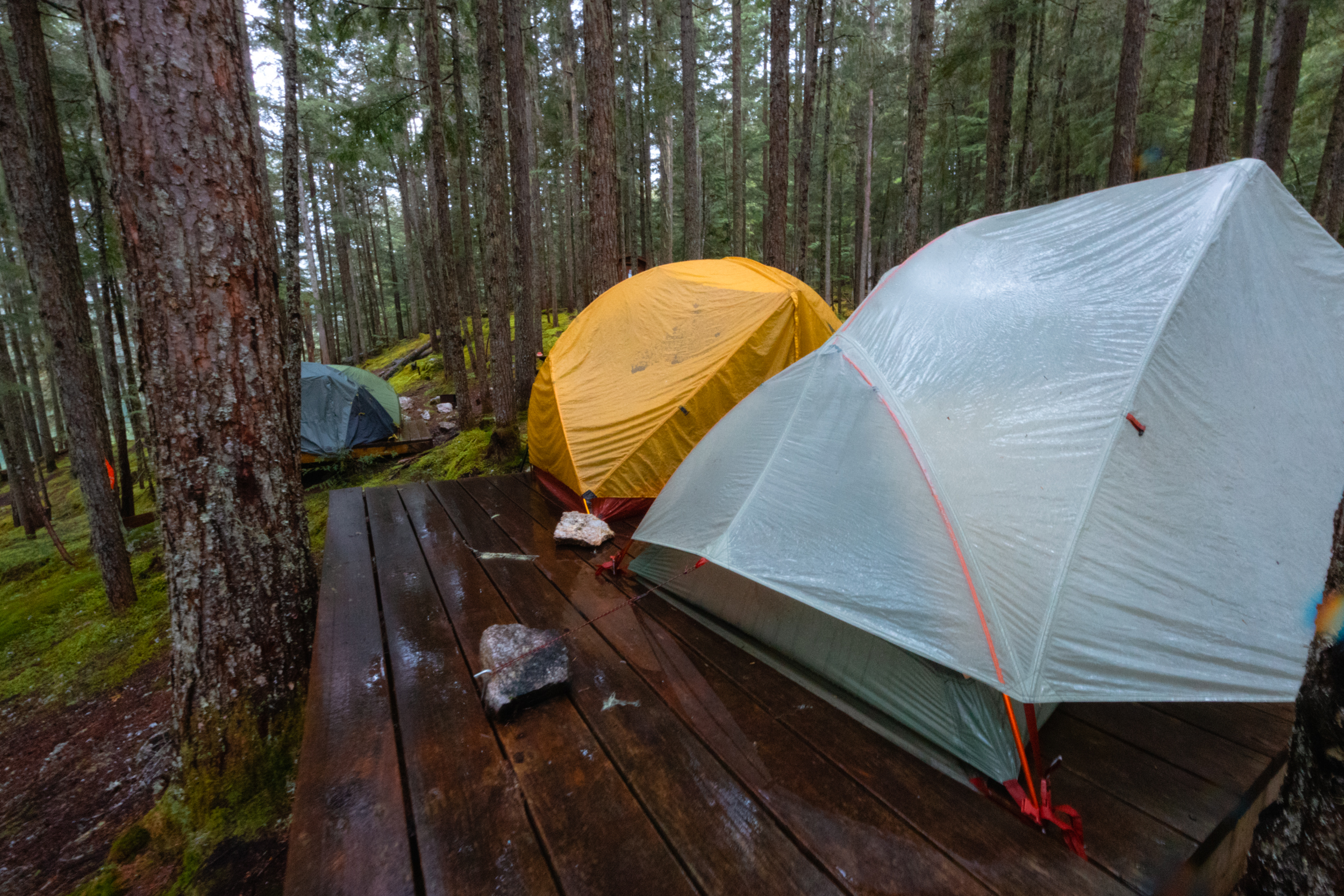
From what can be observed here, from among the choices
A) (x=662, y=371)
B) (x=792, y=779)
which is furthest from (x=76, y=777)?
(x=792, y=779)

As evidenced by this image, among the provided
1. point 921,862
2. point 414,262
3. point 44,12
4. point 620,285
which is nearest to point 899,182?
point 414,262

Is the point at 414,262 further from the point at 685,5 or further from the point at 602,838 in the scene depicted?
the point at 602,838

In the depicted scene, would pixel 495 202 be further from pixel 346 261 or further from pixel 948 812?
pixel 346 261

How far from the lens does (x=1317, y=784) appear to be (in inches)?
42.8

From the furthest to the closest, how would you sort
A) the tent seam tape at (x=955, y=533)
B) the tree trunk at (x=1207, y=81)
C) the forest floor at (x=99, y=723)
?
the tree trunk at (x=1207, y=81) < the forest floor at (x=99, y=723) < the tent seam tape at (x=955, y=533)

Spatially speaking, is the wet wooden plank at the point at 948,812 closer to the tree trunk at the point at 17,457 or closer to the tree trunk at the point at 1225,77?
the tree trunk at the point at 1225,77

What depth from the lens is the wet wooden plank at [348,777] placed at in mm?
1478

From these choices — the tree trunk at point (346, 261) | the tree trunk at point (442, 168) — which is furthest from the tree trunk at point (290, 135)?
the tree trunk at point (346, 261)

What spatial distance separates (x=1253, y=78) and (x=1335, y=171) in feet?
9.90

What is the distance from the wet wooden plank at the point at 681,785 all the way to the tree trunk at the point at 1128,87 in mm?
9747

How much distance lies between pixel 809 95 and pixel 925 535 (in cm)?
1119

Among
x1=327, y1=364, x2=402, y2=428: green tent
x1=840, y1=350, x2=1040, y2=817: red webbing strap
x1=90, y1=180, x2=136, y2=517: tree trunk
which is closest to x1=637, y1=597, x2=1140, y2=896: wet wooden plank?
x1=840, y1=350, x2=1040, y2=817: red webbing strap

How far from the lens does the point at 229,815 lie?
214 centimetres

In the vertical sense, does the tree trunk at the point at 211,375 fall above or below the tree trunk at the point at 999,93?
below
